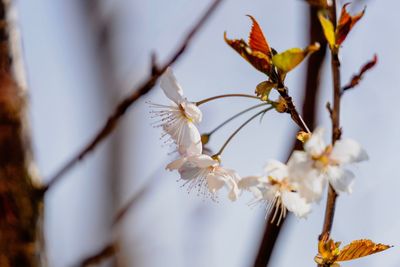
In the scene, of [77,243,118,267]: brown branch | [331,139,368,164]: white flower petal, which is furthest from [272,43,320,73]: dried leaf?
[77,243,118,267]: brown branch

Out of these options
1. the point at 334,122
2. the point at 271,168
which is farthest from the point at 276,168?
the point at 334,122

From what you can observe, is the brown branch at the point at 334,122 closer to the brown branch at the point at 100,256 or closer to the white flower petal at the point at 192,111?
the white flower petal at the point at 192,111

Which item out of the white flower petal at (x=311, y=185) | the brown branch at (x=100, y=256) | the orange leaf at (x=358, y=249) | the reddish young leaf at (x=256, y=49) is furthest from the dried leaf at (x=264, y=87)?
the brown branch at (x=100, y=256)

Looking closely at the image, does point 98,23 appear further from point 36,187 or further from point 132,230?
point 36,187

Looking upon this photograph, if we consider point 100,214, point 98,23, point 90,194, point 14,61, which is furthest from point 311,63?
point 98,23

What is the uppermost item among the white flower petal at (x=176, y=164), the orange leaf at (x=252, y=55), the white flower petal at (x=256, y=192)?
the orange leaf at (x=252, y=55)

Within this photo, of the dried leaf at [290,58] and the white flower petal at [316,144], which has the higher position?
the dried leaf at [290,58]
